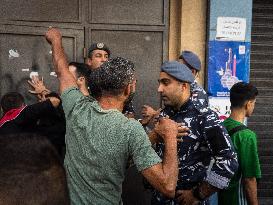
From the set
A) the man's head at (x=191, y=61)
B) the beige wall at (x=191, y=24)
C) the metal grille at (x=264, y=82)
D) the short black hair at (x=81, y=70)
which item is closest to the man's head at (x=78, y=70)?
the short black hair at (x=81, y=70)

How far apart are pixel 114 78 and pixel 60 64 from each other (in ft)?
1.74

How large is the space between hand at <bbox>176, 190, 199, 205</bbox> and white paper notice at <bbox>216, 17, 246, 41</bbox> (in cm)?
321

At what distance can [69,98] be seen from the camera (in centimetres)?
264

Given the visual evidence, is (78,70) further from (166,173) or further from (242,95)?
(166,173)

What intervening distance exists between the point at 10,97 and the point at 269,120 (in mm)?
3735

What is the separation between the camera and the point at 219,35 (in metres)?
5.91

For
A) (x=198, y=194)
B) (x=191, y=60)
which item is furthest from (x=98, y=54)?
(x=198, y=194)

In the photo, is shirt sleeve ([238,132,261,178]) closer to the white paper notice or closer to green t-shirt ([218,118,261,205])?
green t-shirt ([218,118,261,205])

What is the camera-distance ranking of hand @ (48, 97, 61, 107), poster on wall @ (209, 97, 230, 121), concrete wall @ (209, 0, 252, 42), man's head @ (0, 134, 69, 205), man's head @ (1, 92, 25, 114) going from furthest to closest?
poster on wall @ (209, 97, 230, 121)
concrete wall @ (209, 0, 252, 42)
man's head @ (1, 92, 25, 114)
hand @ (48, 97, 61, 107)
man's head @ (0, 134, 69, 205)

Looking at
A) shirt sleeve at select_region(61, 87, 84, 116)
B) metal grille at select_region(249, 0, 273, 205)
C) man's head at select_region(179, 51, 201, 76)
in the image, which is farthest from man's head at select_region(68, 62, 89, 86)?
metal grille at select_region(249, 0, 273, 205)

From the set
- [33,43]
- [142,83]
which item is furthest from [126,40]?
[33,43]

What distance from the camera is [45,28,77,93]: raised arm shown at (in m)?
2.75

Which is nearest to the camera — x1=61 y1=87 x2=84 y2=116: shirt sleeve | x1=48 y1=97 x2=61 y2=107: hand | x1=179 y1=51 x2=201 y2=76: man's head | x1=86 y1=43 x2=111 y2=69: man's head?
x1=61 y1=87 x2=84 y2=116: shirt sleeve

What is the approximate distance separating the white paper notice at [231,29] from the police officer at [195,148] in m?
2.81
